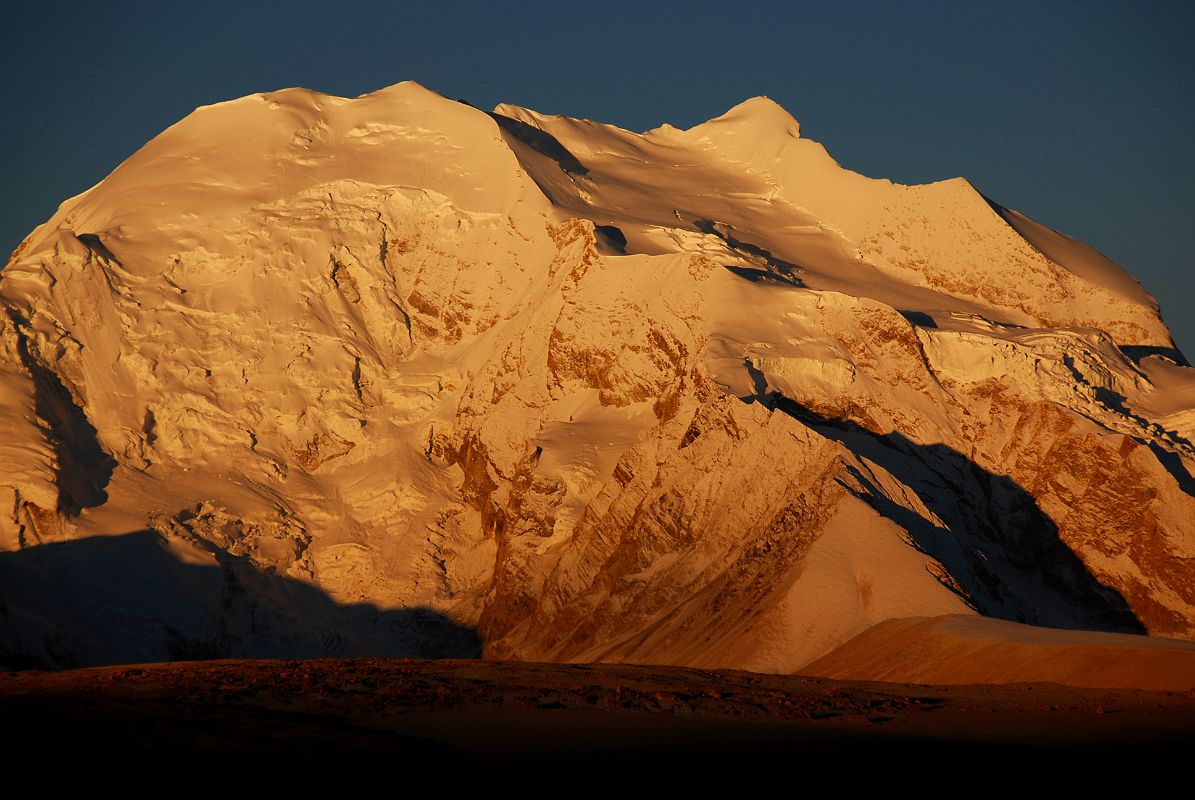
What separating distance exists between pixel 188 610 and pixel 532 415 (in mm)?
32083

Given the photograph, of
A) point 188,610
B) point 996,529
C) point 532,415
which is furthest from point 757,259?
point 188,610

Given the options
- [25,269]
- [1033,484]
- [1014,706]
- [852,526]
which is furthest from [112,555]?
[1014,706]

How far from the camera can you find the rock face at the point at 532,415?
128125 mm

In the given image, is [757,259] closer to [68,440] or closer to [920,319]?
[920,319]

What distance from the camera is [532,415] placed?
6048 inches

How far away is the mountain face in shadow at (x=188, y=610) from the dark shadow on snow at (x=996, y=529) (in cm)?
3187

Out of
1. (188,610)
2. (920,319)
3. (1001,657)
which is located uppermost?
(920,319)

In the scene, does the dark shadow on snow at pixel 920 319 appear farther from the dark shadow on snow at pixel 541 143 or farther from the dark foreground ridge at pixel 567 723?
the dark foreground ridge at pixel 567 723

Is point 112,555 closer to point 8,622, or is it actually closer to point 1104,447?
point 8,622

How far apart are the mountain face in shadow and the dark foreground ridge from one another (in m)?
53.2

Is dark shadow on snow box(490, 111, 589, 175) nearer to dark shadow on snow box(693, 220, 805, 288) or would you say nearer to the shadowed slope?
dark shadow on snow box(693, 220, 805, 288)

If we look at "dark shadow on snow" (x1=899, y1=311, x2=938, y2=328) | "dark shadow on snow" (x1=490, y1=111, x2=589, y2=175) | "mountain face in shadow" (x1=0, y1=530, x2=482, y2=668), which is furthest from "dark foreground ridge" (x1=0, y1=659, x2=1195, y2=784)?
"dark shadow on snow" (x1=490, y1=111, x2=589, y2=175)

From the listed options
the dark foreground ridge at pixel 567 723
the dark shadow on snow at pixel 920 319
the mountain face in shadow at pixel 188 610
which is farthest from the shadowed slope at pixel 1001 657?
the dark shadow on snow at pixel 920 319

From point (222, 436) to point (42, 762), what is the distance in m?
109
